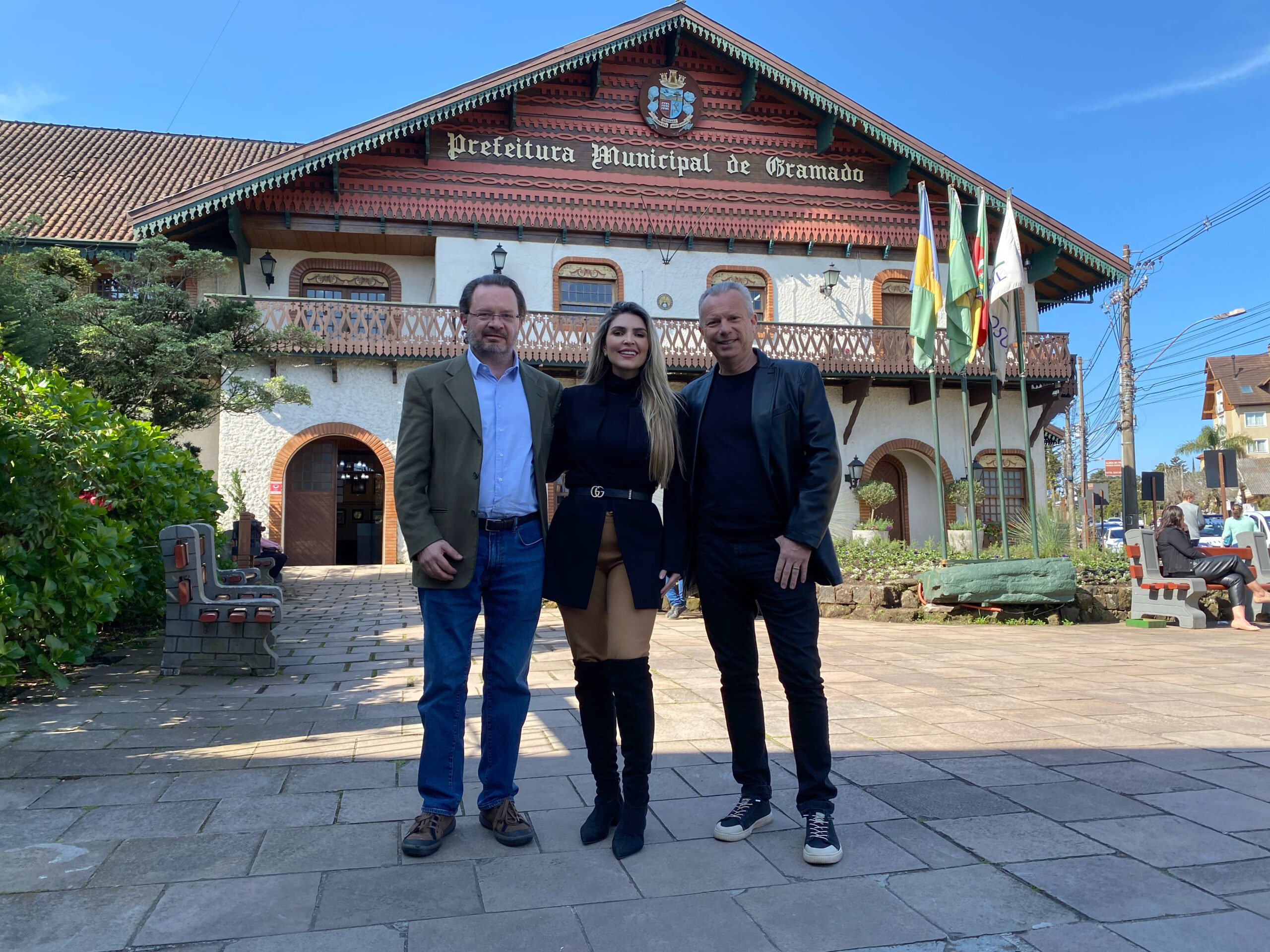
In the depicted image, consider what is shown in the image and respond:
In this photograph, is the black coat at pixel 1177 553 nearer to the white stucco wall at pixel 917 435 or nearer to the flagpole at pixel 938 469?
the flagpole at pixel 938 469

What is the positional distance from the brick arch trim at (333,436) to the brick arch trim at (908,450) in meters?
9.96

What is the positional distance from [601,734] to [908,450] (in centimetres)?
1859

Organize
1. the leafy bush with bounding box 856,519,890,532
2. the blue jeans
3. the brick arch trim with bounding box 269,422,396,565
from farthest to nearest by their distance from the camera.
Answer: the leafy bush with bounding box 856,519,890,532 < the brick arch trim with bounding box 269,422,396,565 < the blue jeans

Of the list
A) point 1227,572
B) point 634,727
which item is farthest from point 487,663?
point 1227,572

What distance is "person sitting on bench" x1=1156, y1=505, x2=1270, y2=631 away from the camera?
10180mm

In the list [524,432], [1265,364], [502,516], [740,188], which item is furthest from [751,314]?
[1265,364]

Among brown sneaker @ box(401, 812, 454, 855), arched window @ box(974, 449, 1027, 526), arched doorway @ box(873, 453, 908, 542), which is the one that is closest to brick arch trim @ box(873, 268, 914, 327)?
arched doorway @ box(873, 453, 908, 542)

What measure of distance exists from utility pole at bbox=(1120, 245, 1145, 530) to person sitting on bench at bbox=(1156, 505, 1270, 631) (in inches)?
290

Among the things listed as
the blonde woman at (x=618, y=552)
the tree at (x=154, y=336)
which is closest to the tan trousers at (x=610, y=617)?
the blonde woman at (x=618, y=552)

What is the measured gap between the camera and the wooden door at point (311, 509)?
17.6 metres

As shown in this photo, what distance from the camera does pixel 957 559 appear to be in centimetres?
1123

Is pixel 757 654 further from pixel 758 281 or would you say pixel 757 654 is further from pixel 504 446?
pixel 758 281

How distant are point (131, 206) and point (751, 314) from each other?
20276 mm

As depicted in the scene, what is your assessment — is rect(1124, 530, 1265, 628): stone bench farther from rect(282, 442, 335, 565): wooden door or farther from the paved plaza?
rect(282, 442, 335, 565): wooden door
